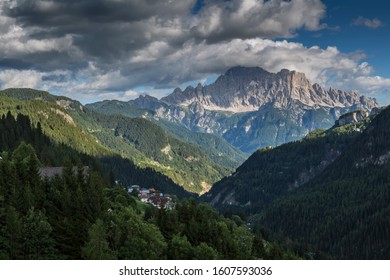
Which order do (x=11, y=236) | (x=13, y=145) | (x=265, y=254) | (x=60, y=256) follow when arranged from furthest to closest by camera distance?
(x=13, y=145) → (x=265, y=254) → (x=60, y=256) → (x=11, y=236)

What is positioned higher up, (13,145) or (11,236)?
(13,145)

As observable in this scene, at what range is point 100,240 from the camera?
68.6 m

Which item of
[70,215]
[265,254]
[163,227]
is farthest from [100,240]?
[265,254]

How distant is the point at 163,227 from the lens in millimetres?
94188

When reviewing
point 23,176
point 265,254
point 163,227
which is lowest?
point 265,254
